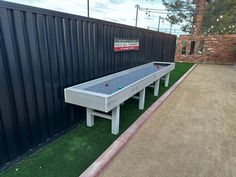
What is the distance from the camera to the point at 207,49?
507 inches

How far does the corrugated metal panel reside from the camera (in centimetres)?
191

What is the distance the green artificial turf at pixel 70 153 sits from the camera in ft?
6.56

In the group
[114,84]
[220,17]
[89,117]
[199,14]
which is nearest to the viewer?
[89,117]

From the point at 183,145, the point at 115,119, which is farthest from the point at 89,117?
the point at 183,145

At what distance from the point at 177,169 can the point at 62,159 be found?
5.05 ft

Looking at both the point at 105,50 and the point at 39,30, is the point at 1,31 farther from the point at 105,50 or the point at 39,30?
the point at 105,50

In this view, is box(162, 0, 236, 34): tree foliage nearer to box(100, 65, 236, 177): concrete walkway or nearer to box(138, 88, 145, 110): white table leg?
box(100, 65, 236, 177): concrete walkway

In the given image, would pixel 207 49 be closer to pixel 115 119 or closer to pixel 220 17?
pixel 220 17

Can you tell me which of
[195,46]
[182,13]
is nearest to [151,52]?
[195,46]

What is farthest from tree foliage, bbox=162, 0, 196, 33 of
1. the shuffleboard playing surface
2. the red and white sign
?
the shuffleboard playing surface

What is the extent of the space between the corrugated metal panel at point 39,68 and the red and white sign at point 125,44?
64 cm

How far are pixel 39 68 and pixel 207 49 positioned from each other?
13719 mm

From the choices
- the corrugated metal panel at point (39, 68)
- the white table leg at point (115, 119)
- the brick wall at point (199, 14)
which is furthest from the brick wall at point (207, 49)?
the white table leg at point (115, 119)

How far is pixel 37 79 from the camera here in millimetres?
2264
